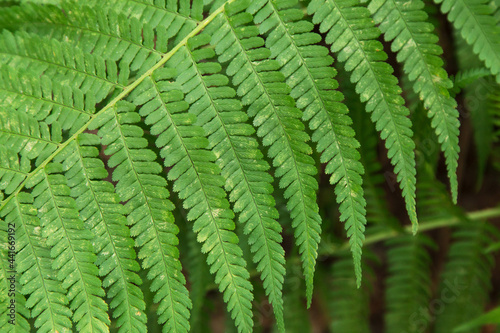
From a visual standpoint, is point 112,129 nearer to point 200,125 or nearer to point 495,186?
point 200,125

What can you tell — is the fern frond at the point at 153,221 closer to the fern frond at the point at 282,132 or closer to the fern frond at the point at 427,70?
the fern frond at the point at 282,132

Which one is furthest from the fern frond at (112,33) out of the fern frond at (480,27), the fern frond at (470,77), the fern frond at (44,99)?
the fern frond at (470,77)

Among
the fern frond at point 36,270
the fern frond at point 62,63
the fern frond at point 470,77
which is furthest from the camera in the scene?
the fern frond at point 470,77

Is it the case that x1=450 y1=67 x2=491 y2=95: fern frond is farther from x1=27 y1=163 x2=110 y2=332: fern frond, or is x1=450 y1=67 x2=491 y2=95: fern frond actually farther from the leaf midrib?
x1=27 y1=163 x2=110 y2=332: fern frond

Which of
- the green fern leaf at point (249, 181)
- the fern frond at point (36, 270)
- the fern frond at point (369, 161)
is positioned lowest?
the fern frond at point (369, 161)

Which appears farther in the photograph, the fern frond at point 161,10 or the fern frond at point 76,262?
the fern frond at point 161,10

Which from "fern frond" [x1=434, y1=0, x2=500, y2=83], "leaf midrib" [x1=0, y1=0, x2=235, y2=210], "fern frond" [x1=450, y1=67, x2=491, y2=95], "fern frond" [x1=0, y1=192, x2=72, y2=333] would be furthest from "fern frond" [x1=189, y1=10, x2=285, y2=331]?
"fern frond" [x1=450, y1=67, x2=491, y2=95]

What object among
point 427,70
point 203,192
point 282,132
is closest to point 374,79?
point 427,70
